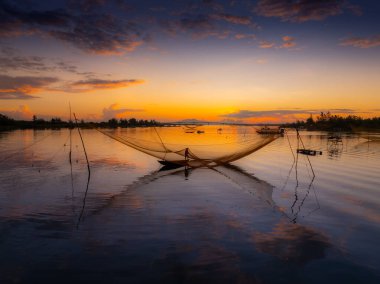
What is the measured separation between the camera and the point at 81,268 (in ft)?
23.4

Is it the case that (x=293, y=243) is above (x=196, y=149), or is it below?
below

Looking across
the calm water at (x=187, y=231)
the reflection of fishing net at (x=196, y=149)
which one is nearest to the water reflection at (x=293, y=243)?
the calm water at (x=187, y=231)

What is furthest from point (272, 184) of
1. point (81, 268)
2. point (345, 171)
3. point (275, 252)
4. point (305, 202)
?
point (81, 268)

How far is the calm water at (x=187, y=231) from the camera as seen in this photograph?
704 cm

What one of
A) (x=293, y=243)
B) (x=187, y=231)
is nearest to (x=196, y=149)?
(x=187, y=231)

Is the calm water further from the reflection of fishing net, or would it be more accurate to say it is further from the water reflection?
the reflection of fishing net

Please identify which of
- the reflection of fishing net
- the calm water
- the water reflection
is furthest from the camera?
the reflection of fishing net

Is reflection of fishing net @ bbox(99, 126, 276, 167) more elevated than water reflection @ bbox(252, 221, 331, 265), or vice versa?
reflection of fishing net @ bbox(99, 126, 276, 167)

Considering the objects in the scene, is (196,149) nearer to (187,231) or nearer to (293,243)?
(187,231)

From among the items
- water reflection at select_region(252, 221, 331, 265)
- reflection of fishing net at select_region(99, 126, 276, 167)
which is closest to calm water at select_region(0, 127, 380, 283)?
water reflection at select_region(252, 221, 331, 265)

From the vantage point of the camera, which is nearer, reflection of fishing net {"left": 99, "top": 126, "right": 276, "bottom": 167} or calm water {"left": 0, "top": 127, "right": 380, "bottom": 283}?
calm water {"left": 0, "top": 127, "right": 380, "bottom": 283}

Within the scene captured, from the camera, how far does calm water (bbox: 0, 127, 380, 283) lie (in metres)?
7.04

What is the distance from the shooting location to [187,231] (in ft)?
31.7

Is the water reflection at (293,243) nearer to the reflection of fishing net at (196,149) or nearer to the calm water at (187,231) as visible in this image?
the calm water at (187,231)
